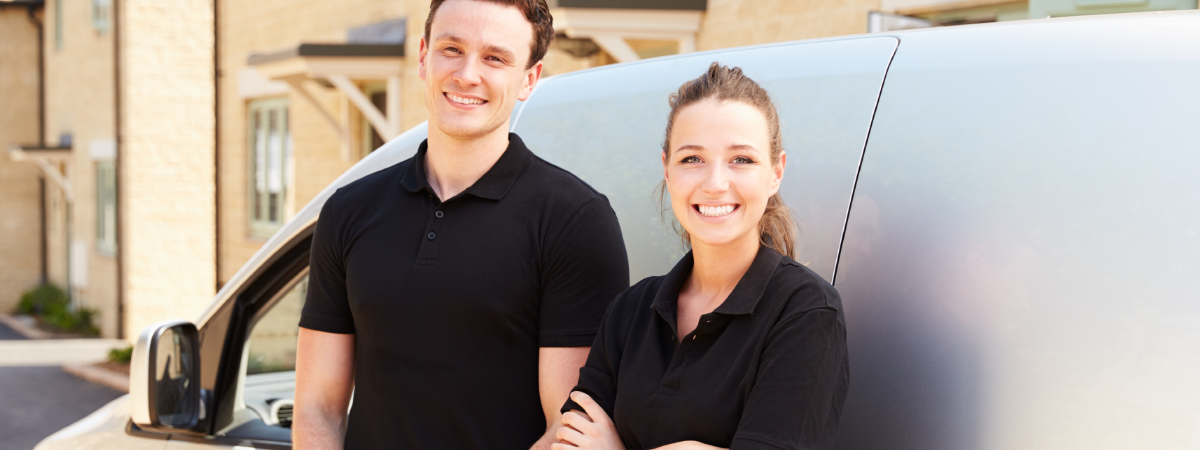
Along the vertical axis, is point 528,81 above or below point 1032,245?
above

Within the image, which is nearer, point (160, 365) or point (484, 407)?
point (484, 407)

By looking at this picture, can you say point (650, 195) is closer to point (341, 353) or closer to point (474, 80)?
point (474, 80)

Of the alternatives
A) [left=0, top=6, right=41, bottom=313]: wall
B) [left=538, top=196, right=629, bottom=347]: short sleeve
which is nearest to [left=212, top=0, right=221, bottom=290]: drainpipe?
[left=0, top=6, right=41, bottom=313]: wall

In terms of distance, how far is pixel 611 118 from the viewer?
2.13 meters

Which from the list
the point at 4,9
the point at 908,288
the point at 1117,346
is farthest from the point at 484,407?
the point at 4,9

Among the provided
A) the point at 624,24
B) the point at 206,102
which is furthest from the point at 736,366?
the point at 206,102

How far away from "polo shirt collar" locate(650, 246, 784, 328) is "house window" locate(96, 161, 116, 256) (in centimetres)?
1601

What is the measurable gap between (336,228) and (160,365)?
90cm

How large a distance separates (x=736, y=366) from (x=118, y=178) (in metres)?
15.0

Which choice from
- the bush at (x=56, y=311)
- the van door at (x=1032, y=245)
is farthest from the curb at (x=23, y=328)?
the van door at (x=1032, y=245)

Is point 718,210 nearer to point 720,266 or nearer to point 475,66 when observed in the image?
point 720,266

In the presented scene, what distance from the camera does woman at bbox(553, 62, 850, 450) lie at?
1349mm

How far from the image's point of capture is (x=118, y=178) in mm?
14523

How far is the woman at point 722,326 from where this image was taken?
1.35 metres
